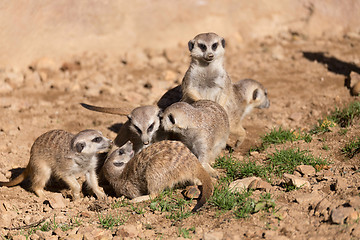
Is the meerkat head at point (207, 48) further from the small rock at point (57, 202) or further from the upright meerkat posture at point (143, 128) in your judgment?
the small rock at point (57, 202)

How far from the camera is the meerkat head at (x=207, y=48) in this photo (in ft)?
15.3

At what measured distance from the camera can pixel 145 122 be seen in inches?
156

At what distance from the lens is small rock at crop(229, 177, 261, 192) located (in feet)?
11.6

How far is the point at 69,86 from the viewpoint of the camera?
6.29 metres

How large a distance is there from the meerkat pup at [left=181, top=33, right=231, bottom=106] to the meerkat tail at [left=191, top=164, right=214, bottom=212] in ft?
4.43

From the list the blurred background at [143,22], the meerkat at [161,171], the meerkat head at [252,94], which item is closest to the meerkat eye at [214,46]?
the meerkat head at [252,94]

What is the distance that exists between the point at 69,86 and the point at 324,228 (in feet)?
14.1

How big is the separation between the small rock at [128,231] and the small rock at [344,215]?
1.28m

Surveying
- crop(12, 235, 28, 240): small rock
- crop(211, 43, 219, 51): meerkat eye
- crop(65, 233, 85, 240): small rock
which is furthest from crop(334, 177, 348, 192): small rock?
crop(12, 235, 28, 240): small rock

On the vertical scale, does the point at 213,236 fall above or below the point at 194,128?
below

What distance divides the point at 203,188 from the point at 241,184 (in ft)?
1.15

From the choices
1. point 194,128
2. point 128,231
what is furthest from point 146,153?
point 128,231

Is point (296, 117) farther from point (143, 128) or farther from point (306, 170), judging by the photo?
point (143, 128)

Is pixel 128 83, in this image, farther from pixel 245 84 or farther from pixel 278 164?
pixel 278 164
